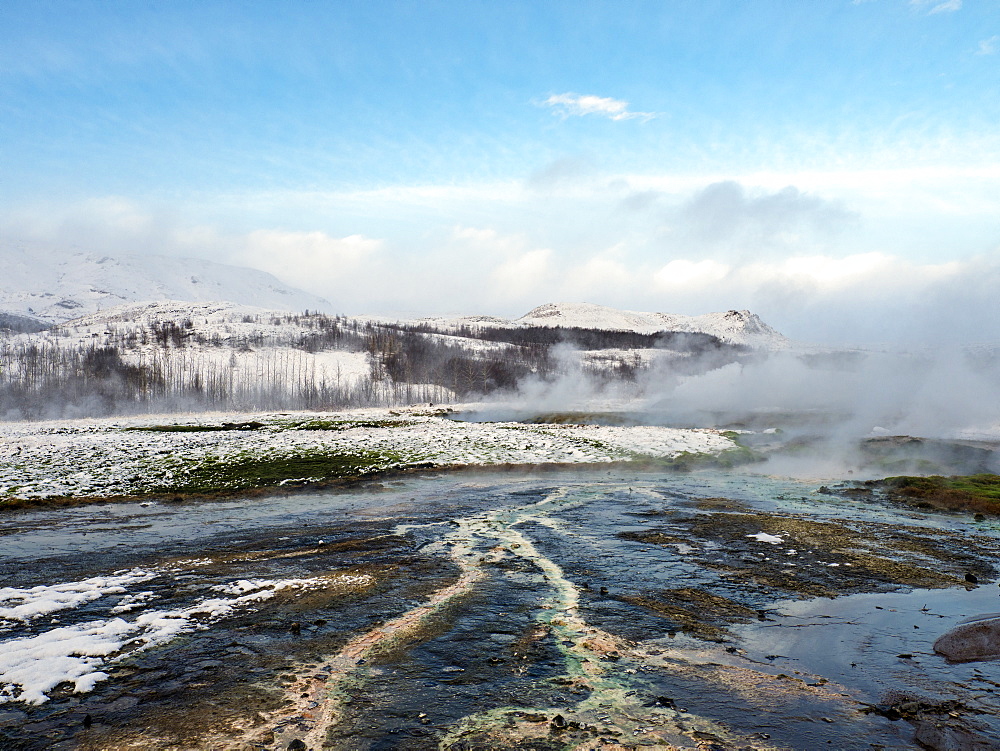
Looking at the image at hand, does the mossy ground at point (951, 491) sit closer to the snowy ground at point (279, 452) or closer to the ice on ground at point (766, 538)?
the ice on ground at point (766, 538)

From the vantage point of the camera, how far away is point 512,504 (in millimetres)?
23281

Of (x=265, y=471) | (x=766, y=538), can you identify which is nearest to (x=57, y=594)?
(x=766, y=538)

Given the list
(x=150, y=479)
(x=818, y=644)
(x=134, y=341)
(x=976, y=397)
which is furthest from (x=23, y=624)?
(x=134, y=341)

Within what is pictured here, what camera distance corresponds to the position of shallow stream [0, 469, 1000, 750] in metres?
7.09

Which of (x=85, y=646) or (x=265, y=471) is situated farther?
(x=265, y=471)

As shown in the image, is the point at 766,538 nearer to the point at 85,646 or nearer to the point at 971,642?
the point at 971,642

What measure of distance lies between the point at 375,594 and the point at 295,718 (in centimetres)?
492

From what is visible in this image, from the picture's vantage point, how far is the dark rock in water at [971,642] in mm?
9289

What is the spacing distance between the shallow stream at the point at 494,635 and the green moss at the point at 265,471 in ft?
24.7

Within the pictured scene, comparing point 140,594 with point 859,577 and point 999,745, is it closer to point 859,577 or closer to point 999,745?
point 999,745

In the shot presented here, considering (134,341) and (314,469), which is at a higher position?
(134,341)

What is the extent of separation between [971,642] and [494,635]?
24.6 feet

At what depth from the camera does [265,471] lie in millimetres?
29594

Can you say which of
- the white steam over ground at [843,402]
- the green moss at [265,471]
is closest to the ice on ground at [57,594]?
the green moss at [265,471]
